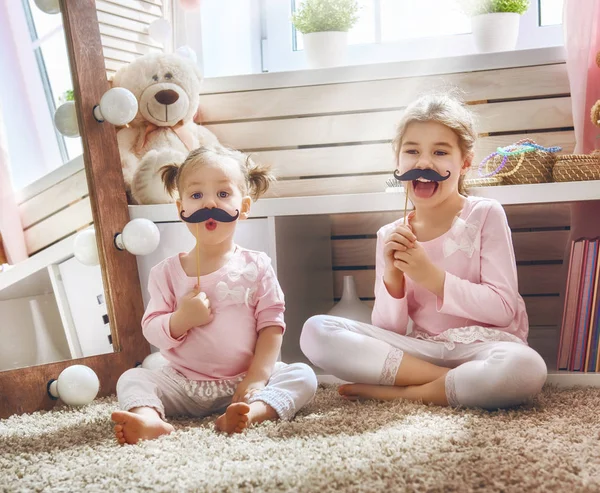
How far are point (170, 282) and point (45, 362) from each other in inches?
12.3

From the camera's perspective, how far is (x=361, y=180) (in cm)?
196

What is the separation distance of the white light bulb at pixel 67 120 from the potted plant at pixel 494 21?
1.05 meters

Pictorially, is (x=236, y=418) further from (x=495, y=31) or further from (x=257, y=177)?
(x=495, y=31)

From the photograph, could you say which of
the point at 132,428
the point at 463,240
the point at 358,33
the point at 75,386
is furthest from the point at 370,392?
the point at 358,33

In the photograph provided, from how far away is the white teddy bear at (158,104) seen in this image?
5.78 feet

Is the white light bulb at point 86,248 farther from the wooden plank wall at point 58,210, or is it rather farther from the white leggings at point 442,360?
the white leggings at point 442,360

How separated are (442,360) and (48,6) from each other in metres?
1.07

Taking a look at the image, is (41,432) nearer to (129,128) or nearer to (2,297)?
(2,297)

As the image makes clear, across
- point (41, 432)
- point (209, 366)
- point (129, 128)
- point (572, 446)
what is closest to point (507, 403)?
point (572, 446)

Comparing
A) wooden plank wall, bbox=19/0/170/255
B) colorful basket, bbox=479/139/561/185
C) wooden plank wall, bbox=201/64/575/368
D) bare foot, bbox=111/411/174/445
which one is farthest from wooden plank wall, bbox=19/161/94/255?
colorful basket, bbox=479/139/561/185

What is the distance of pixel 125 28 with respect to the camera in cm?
185

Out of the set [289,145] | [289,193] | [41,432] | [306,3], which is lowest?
[41,432]

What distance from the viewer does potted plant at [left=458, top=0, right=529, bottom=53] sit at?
6.08 ft

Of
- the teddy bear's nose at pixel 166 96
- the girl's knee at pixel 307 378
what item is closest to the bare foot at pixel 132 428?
the girl's knee at pixel 307 378
